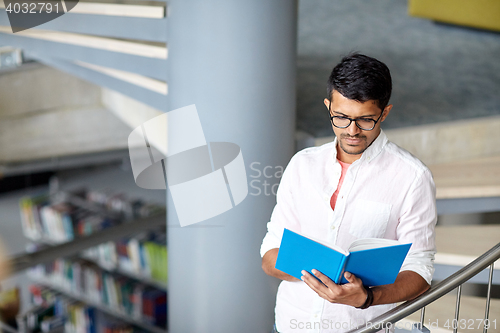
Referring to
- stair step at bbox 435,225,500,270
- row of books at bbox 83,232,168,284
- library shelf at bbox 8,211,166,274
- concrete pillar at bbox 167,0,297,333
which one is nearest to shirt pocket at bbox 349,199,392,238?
concrete pillar at bbox 167,0,297,333

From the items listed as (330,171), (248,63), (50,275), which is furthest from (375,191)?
(50,275)

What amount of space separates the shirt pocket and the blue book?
0.42ft

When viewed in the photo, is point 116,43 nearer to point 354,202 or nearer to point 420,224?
point 354,202

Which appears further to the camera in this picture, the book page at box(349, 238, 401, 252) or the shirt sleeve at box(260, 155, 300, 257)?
the shirt sleeve at box(260, 155, 300, 257)

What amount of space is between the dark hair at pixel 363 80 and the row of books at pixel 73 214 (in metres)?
4.17

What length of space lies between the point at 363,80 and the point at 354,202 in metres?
0.34

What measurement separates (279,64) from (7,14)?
1855mm

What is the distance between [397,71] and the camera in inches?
145

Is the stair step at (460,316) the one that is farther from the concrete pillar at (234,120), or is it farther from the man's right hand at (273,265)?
the man's right hand at (273,265)

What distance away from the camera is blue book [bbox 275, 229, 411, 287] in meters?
1.02

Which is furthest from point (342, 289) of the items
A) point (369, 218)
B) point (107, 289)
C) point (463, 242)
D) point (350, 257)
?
point (107, 289)

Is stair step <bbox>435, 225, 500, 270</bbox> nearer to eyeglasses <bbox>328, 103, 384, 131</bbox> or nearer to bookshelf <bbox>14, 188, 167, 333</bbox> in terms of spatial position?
eyeglasses <bbox>328, 103, 384, 131</bbox>

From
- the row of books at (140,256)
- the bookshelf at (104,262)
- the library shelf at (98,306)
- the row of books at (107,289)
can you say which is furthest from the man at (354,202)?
the library shelf at (98,306)

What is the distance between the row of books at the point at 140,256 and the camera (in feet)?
14.2
